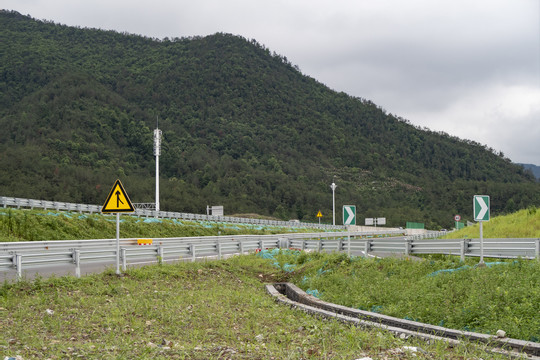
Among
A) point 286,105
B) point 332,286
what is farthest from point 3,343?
point 286,105

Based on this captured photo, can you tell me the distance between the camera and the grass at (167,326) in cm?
719

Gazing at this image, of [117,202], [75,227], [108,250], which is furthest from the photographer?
[75,227]

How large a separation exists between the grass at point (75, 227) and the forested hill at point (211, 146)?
30373mm

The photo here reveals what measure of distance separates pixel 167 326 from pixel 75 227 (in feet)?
96.1

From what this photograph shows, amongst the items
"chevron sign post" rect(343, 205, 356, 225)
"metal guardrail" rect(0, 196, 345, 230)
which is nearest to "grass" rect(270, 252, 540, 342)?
"chevron sign post" rect(343, 205, 356, 225)

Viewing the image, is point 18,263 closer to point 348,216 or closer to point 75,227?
point 348,216

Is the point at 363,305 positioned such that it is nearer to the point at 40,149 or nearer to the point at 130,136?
the point at 40,149

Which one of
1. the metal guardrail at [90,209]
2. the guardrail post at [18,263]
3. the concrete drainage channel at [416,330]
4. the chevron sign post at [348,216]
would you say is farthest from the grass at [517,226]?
the metal guardrail at [90,209]

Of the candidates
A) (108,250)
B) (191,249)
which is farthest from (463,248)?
(108,250)

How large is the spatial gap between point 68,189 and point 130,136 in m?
53.8

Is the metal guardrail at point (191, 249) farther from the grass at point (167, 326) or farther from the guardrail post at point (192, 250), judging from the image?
the grass at point (167, 326)

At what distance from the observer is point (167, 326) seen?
9.34 metres

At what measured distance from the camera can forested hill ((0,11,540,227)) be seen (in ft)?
326

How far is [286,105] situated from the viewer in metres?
190
